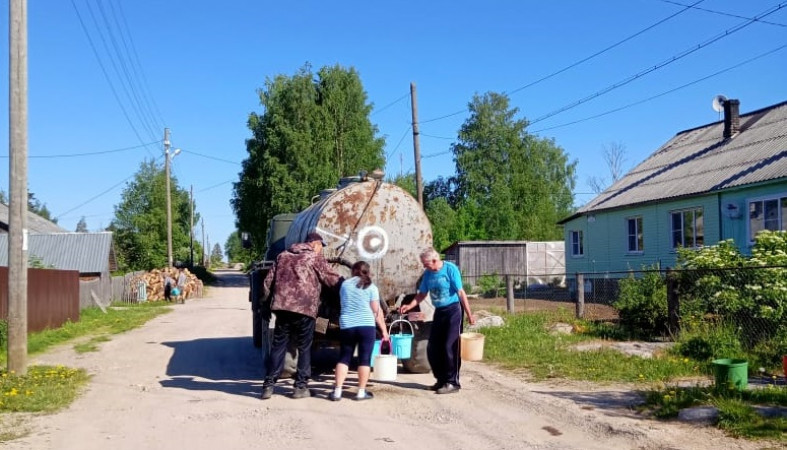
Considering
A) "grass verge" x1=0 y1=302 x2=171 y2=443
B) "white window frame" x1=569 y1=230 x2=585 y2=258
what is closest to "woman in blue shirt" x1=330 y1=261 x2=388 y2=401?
"grass verge" x1=0 y1=302 x2=171 y2=443

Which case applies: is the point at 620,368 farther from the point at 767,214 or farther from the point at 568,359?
the point at 767,214

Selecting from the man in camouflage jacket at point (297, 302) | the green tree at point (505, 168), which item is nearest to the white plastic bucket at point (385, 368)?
the man in camouflage jacket at point (297, 302)

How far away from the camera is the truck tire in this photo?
999cm

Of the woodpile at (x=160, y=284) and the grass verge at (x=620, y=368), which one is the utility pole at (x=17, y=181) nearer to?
the grass verge at (x=620, y=368)

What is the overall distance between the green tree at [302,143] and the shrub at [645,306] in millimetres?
30197

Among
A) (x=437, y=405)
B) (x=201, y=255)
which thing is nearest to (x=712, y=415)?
(x=437, y=405)

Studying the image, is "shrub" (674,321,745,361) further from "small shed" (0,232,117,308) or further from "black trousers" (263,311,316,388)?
"small shed" (0,232,117,308)

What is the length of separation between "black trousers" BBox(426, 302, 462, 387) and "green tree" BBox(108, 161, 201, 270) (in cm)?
4792

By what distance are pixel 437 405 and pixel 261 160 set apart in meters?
38.2

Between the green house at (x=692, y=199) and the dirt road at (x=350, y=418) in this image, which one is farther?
the green house at (x=692, y=199)

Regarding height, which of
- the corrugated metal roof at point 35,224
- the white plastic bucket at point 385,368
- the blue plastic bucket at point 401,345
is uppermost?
the corrugated metal roof at point 35,224

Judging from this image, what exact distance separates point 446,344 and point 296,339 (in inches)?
69.5

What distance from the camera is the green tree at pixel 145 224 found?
54281 millimetres

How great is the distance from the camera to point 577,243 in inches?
1194
